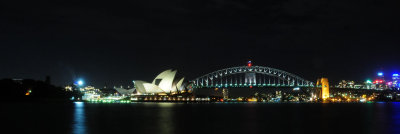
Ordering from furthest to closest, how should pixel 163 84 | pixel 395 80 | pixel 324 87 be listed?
pixel 395 80 → pixel 324 87 → pixel 163 84

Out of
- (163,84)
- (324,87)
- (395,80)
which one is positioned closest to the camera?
(163,84)

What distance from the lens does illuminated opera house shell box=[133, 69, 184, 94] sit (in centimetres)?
10888

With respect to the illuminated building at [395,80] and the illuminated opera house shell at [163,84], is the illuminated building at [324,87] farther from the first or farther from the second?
the illuminated building at [395,80]

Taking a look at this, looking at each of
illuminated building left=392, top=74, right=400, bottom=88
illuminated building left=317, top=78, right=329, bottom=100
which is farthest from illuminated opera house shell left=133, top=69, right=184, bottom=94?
illuminated building left=392, top=74, right=400, bottom=88

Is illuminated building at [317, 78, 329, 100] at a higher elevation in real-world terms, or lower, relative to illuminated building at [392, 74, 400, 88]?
lower

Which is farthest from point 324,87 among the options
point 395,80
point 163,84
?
point 395,80

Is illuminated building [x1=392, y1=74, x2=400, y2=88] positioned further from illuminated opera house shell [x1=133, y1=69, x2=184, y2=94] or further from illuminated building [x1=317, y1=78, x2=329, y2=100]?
illuminated opera house shell [x1=133, y1=69, x2=184, y2=94]

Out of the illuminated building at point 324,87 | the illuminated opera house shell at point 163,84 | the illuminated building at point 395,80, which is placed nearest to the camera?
the illuminated opera house shell at point 163,84

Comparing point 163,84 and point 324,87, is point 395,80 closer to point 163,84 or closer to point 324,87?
point 324,87

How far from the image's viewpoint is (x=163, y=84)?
4370 inches

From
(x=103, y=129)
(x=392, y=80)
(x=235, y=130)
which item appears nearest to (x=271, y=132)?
(x=235, y=130)

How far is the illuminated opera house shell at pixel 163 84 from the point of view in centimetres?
10888

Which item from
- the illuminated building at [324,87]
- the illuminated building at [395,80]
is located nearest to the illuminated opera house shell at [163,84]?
the illuminated building at [324,87]

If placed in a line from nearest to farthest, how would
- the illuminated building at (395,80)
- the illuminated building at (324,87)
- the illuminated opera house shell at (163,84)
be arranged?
the illuminated opera house shell at (163,84) < the illuminated building at (324,87) < the illuminated building at (395,80)
